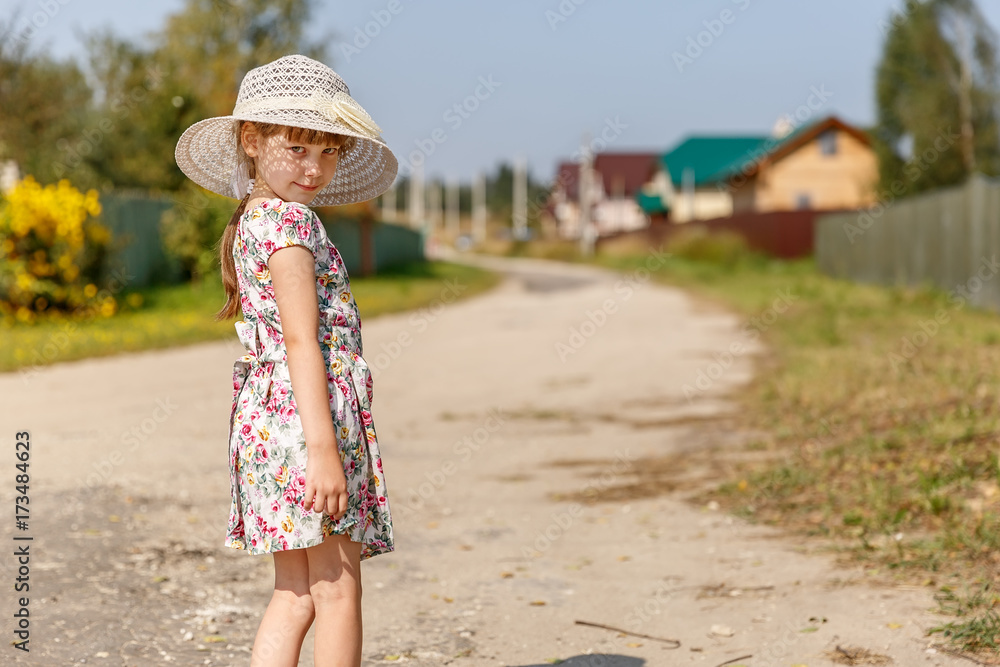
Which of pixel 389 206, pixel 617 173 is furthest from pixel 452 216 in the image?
pixel 617 173

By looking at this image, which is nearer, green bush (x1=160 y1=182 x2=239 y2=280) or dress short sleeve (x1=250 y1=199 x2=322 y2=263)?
dress short sleeve (x1=250 y1=199 x2=322 y2=263)

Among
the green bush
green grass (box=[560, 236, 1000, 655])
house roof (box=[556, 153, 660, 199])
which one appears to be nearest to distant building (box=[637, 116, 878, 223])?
the green bush

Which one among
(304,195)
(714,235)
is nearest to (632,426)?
(304,195)

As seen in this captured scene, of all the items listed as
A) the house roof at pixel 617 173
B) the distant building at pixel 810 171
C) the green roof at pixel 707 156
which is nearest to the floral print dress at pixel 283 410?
the distant building at pixel 810 171

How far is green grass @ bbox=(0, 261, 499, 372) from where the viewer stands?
10.9 m

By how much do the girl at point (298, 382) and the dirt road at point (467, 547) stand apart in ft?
3.04

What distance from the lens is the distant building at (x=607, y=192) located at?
78.2 m

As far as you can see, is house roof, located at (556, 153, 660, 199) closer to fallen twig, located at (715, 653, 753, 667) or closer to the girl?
fallen twig, located at (715, 653, 753, 667)

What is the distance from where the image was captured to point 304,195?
2.49 metres

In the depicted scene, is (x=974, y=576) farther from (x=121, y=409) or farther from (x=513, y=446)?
(x=121, y=409)

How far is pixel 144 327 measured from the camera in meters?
13.3

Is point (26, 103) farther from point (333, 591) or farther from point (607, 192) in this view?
point (607, 192)

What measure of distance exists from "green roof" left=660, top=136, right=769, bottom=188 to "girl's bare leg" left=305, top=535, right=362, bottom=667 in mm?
52166

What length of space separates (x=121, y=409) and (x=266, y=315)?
5792 millimetres
